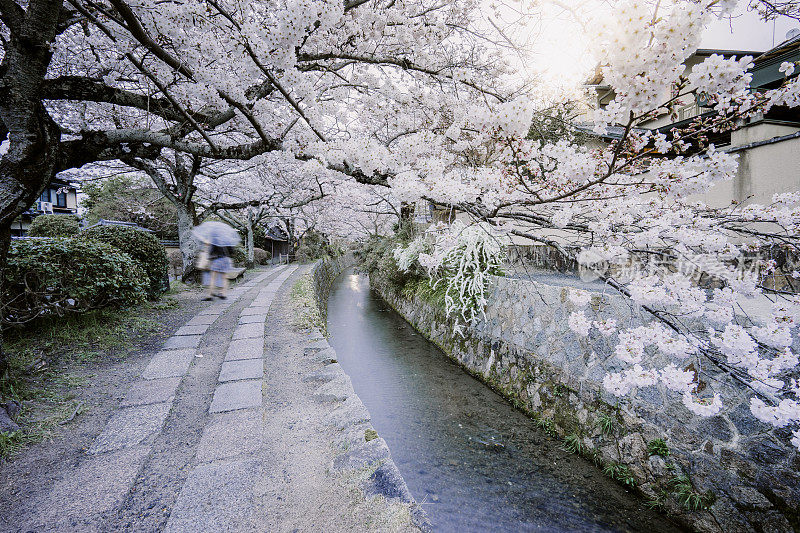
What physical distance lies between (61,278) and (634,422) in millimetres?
7342

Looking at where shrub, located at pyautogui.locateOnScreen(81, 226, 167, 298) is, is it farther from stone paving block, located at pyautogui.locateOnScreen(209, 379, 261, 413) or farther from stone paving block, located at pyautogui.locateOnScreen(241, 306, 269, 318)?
stone paving block, located at pyautogui.locateOnScreen(209, 379, 261, 413)

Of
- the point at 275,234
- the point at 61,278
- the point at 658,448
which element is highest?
the point at 275,234

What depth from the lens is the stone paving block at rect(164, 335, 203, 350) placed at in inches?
179

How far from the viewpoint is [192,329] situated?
530 cm

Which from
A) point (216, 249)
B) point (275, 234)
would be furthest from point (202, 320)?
point (275, 234)

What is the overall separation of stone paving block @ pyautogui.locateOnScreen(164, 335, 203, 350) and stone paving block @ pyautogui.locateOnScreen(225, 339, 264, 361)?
0.53 m

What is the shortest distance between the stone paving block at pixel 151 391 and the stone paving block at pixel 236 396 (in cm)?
47

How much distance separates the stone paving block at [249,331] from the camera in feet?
16.7

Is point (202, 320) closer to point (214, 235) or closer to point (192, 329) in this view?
point (192, 329)

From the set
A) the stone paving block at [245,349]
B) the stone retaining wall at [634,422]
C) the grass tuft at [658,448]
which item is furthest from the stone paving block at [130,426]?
the grass tuft at [658,448]

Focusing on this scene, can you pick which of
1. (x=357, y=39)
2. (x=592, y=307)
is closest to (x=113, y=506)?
(x=592, y=307)

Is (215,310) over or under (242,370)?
over

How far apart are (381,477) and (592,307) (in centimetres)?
359

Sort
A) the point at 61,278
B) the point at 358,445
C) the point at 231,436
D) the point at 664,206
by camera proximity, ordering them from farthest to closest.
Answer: the point at 61,278, the point at 664,206, the point at 231,436, the point at 358,445
